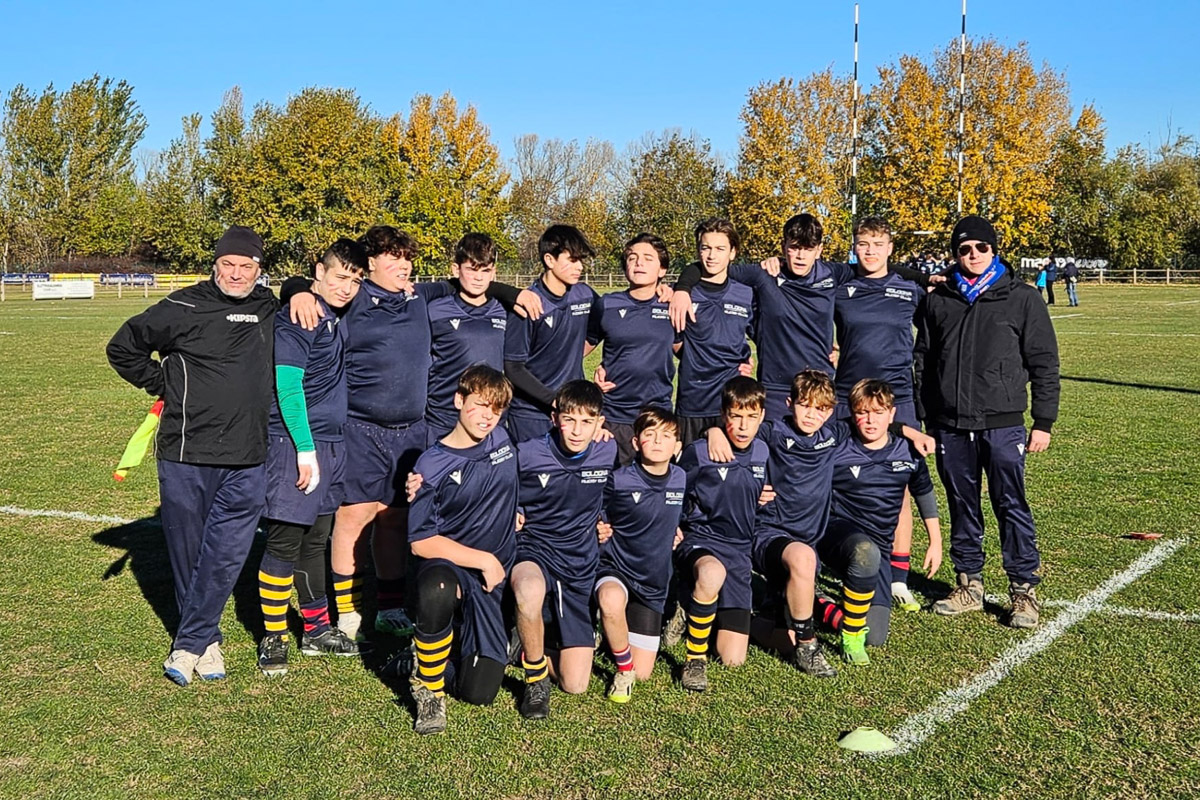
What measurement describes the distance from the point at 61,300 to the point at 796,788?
47.2 metres

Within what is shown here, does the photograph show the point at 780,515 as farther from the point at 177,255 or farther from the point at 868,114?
the point at 177,255

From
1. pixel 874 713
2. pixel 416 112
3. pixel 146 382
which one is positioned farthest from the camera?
pixel 416 112

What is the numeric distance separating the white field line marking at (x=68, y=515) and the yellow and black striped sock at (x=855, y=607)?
5.45 meters

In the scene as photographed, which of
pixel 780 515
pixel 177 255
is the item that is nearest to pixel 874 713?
pixel 780 515

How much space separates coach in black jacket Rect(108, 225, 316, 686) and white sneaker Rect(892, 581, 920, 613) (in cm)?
347

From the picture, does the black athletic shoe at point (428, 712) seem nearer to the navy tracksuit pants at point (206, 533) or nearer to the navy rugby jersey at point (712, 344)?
the navy tracksuit pants at point (206, 533)

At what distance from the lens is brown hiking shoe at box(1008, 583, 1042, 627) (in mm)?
5438

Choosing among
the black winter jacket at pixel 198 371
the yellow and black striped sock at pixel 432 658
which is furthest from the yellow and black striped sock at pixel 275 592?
the yellow and black striped sock at pixel 432 658

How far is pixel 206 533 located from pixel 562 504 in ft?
5.47

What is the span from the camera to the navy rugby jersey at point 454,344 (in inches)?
219

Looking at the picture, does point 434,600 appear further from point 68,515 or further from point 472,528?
point 68,515

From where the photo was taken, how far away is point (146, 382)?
477 centimetres

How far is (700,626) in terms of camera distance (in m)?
4.80

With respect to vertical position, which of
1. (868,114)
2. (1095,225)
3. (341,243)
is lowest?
(341,243)
